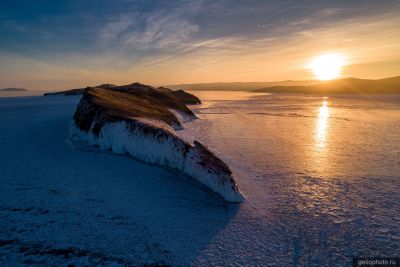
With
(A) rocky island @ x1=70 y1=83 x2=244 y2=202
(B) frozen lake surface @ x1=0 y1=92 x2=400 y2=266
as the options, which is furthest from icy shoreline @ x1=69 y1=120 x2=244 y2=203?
(B) frozen lake surface @ x1=0 y1=92 x2=400 y2=266

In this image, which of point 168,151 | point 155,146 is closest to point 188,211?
point 168,151

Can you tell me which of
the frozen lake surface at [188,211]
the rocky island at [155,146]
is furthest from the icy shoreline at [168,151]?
the frozen lake surface at [188,211]

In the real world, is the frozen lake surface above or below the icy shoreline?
below

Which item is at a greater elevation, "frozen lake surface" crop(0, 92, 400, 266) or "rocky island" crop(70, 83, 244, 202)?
"rocky island" crop(70, 83, 244, 202)

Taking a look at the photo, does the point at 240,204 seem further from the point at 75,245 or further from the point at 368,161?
the point at 368,161

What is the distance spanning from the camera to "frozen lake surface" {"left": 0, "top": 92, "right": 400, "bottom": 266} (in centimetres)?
413

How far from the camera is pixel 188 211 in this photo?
18.1 feet

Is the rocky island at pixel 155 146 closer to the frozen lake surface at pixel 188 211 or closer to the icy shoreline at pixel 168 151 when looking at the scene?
the icy shoreline at pixel 168 151

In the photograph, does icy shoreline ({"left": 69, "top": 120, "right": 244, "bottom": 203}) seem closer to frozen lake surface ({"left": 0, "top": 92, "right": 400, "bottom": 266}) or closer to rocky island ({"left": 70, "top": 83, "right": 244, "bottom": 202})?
rocky island ({"left": 70, "top": 83, "right": 244, "bottom": 202})

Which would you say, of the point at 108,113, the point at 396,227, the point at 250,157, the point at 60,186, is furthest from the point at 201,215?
the point at 108,113

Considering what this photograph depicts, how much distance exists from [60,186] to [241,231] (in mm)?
4622

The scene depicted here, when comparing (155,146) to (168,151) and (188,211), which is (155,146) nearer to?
(168,151)

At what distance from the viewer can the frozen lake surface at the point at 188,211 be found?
4133mm

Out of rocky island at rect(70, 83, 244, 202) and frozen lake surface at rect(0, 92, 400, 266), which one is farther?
rocky island at rect(70, 83, 244, 202)
